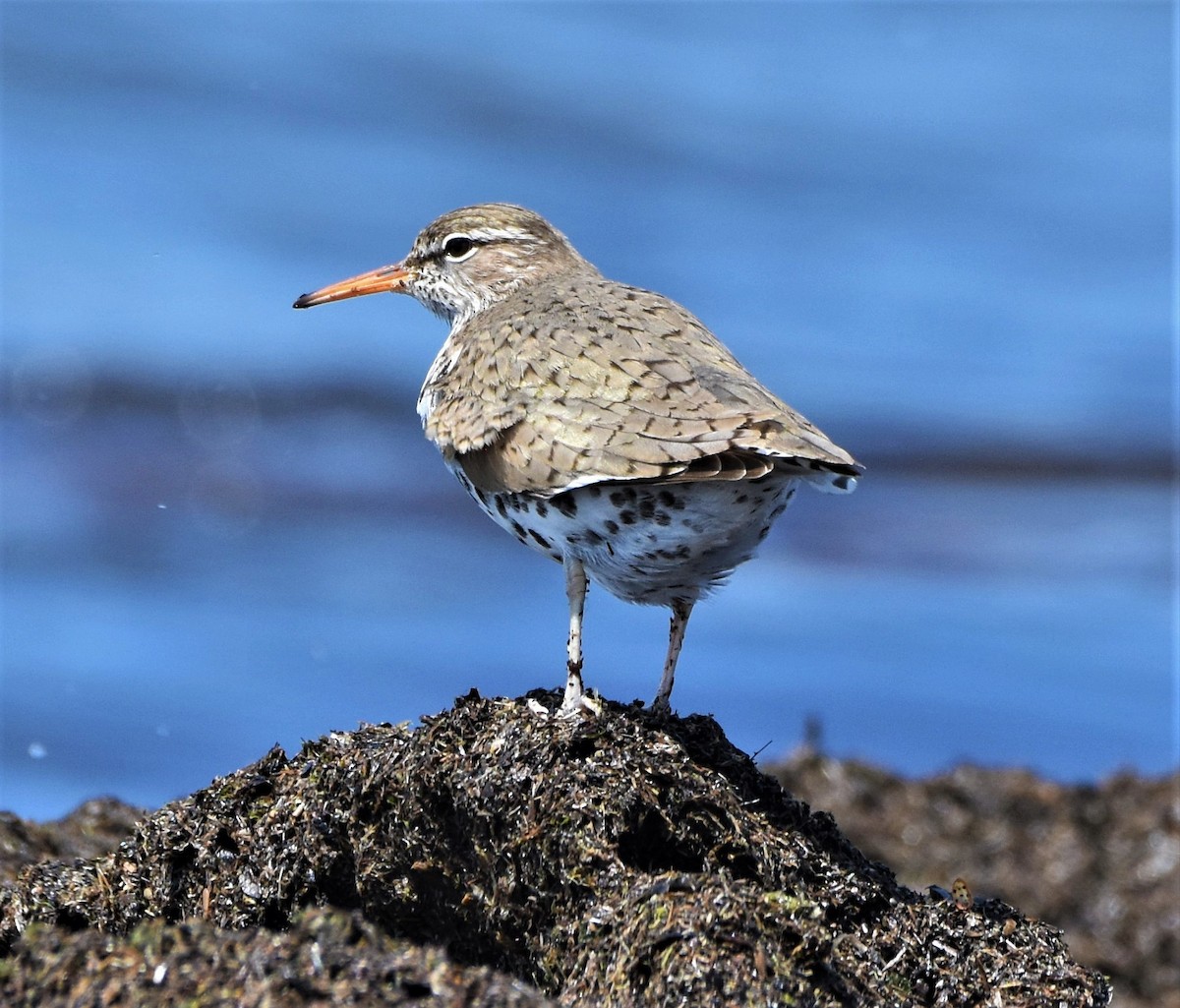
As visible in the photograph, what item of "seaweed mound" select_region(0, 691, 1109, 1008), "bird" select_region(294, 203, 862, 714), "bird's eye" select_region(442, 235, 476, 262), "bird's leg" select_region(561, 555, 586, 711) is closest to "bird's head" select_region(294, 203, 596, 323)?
"bird's eye" select_region(442, 235, 476, 262)

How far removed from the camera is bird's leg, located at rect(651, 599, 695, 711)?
→ 6.54 m

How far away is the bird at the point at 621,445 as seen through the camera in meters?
6.02

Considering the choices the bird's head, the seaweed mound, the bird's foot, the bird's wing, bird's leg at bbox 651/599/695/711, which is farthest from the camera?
the bird's head

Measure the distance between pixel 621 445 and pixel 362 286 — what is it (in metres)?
3.37

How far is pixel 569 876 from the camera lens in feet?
17.1

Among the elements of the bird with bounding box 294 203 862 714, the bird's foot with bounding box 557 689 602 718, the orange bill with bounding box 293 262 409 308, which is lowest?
the bird's foot with bounding box 557 689 602 718

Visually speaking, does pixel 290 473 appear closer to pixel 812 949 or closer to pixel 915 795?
pixel 915 795

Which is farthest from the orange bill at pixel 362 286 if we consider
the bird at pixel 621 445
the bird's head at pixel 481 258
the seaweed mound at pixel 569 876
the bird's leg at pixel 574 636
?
the seaweed mound at pixel 569 876

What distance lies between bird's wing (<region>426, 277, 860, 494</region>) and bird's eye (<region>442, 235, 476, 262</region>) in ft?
3.91

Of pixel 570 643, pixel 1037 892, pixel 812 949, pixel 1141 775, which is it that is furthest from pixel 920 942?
pixel 1141 775

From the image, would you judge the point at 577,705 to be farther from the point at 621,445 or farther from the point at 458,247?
the point at 458,247

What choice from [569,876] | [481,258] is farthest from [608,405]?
[481,258]

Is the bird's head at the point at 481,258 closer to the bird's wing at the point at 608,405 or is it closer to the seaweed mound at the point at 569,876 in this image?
the bird's wing at the point at 608,405

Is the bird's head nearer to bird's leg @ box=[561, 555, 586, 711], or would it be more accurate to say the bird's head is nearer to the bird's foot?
bird's leg @ box=[561, 555, 586, 711]
